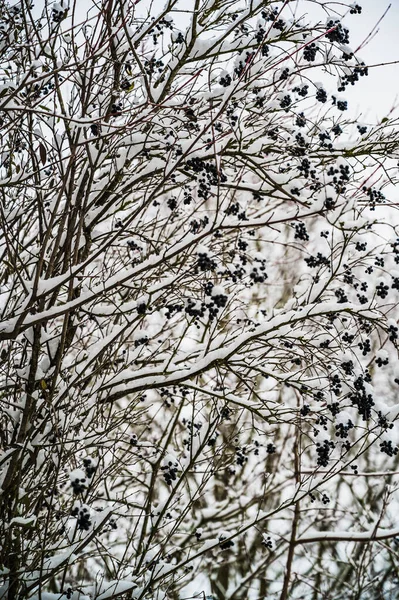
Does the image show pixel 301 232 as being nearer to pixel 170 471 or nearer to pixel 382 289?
pixel 382 289

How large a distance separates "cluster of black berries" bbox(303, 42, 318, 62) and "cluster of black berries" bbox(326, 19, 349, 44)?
0.12 meters

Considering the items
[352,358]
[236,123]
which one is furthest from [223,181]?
[352,358]

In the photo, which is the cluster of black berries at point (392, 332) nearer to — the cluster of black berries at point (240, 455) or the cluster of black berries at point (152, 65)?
the cluster of black berries at point (240, 455)

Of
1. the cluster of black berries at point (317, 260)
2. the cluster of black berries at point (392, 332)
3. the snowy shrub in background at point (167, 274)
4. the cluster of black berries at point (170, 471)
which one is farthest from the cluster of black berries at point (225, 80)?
the cluster of black berries at point (170, 471)

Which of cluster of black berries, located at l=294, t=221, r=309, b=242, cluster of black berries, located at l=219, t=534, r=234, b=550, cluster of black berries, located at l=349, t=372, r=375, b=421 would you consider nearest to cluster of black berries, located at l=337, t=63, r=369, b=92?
cluster of black berries, located at l=294, t=221, r=309, b=242

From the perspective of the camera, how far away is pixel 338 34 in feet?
11.7

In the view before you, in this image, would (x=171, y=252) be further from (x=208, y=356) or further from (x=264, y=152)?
(x=264, y=152)

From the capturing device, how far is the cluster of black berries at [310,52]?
3.69 meters

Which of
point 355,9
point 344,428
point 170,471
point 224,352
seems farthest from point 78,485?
point 355,9

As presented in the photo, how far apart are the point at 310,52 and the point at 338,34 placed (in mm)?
221

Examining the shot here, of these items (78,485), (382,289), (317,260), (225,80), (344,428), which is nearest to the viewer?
(78,485)

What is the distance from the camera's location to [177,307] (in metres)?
3.52

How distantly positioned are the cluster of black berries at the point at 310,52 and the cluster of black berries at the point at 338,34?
118 mm

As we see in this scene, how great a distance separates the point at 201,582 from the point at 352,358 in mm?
7059
